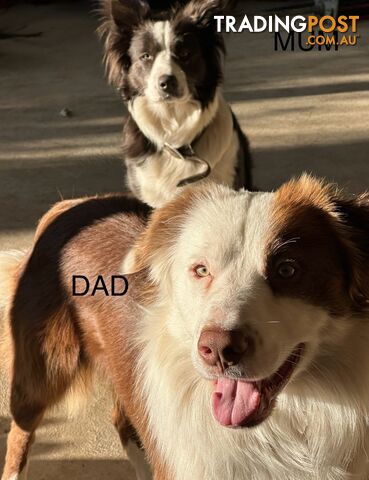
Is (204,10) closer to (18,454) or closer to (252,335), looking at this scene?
(18,454)

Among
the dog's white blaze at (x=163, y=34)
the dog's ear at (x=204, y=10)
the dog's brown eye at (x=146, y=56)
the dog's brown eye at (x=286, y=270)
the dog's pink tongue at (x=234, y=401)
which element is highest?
the dog's ear at (x=204, y=10)

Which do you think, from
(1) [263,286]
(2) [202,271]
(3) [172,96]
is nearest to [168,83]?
(3) [172,96]

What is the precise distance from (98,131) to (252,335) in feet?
14.4

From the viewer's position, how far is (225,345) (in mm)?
1355

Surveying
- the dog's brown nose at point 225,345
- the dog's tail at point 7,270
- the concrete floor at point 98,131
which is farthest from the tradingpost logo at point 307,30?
the dog's brown nose at point 225,345

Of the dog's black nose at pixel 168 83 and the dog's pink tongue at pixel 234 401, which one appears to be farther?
the dog's black nose at pixel 168 83

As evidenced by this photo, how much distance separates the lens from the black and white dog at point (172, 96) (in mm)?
3600

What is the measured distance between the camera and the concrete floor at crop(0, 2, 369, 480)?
268 centimetres

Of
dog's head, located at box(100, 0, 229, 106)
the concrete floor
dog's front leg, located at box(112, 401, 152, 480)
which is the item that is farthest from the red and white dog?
dog's head, located at box(100, 0, 229, 106)

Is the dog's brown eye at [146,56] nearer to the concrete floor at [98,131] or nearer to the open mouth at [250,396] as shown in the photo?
the concrete floor at [98,131]

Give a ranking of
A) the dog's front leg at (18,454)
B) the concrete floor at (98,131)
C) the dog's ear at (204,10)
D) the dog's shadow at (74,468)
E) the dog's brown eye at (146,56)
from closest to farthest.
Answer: the dog's front leg at (18,454) < the dog's shadow at (74,468) < the concrete floor at (98,131) < the dog's ear at (204,10) < the dog's brown eye at (146,56)

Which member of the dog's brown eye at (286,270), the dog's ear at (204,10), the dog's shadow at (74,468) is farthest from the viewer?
the dog's ear at (204,10)

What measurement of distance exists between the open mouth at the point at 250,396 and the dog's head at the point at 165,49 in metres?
2.36

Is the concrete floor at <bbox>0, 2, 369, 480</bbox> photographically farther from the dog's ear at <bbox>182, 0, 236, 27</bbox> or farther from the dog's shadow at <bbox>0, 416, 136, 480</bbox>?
the dog's ear at <bbox>182, 0, 236, 27</bbox>
